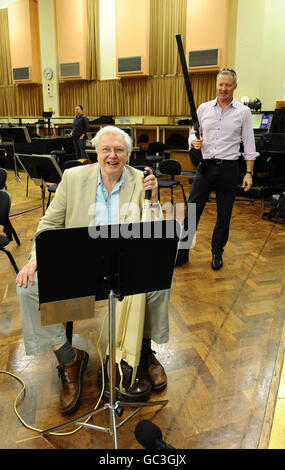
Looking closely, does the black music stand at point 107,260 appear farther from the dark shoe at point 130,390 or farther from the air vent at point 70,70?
the air vent at point 70,70

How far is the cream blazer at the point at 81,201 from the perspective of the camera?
2.05m

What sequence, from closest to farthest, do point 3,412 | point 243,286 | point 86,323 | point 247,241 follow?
point 3,412 < point 86,323 < point 243,286 < point 247,241

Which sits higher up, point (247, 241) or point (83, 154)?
point (83, 154)

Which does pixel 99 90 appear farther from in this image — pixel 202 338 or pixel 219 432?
pixel 219 432

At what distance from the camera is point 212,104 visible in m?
3.35

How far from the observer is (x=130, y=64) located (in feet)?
34.3

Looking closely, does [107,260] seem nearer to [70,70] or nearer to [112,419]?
[112,419]

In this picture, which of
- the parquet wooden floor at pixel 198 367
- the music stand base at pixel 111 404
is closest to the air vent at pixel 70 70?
the parquet wooden floor at pixel 198 367

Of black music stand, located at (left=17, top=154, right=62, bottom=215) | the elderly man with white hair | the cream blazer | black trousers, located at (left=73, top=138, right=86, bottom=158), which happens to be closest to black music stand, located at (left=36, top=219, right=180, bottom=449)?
the elderly man with white hair

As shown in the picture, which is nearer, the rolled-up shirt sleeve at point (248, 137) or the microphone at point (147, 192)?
the microphone at point (147, 192)

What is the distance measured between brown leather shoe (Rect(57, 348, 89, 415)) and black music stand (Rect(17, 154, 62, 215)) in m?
2.75

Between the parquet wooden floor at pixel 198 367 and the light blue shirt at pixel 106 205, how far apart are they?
885 mm
